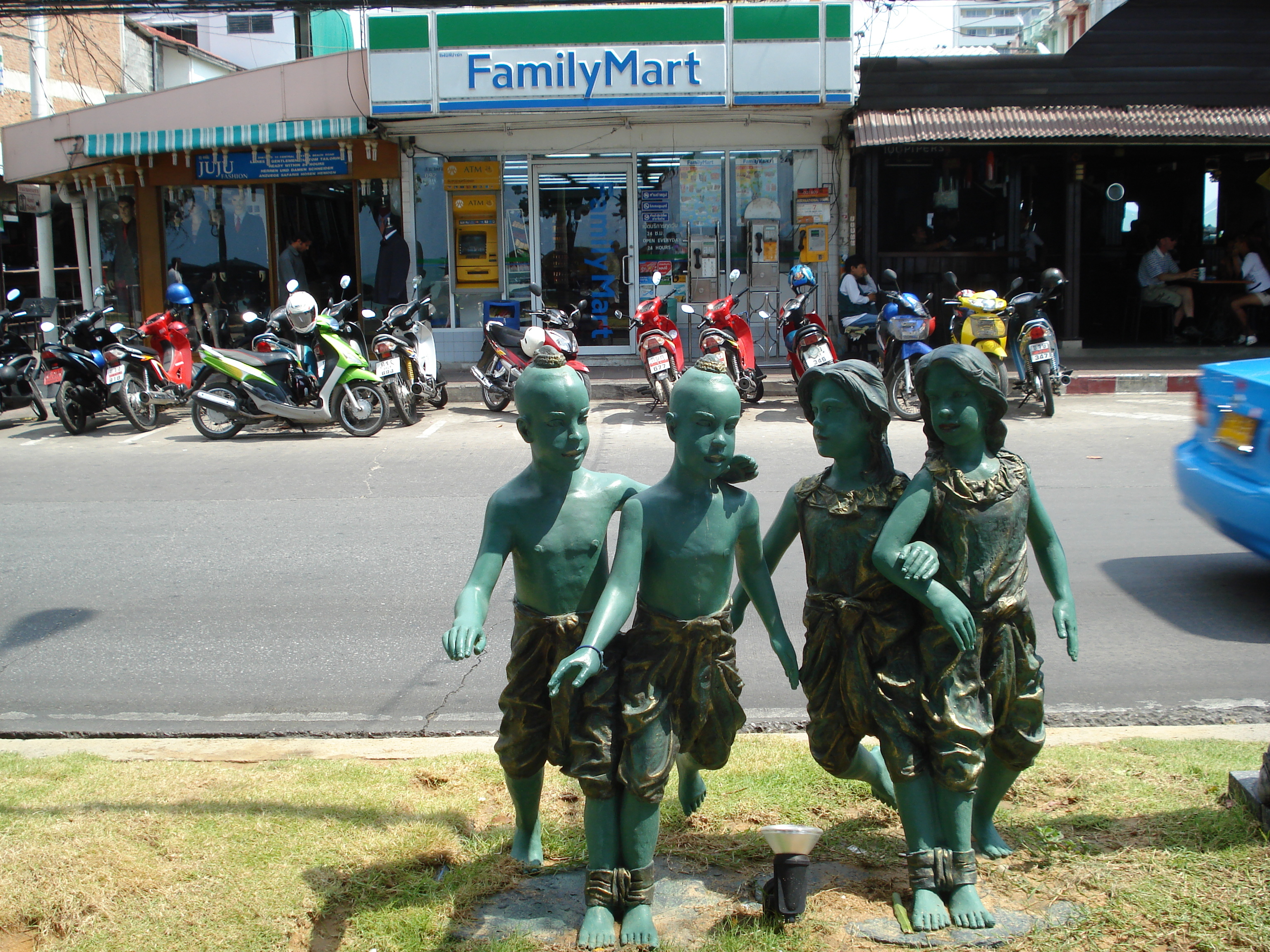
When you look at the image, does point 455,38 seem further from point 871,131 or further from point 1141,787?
point 1141,787

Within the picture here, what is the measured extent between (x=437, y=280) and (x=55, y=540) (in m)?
8.52

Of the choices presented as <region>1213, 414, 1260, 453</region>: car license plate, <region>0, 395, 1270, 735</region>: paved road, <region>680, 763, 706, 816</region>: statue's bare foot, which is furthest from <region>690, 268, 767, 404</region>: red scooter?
<region>680, 763, 706, 816</region>: statue's bare foot

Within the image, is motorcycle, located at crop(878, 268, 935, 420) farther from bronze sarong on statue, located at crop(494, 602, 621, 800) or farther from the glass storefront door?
bronze sarong on statue, located at crop(494, 602, 621, 800)

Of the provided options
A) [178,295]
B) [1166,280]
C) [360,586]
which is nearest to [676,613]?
[360,586]

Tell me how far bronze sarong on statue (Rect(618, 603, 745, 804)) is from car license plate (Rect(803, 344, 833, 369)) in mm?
8263

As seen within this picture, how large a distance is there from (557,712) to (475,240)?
12939 millimetres

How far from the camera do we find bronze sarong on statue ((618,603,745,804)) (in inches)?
107

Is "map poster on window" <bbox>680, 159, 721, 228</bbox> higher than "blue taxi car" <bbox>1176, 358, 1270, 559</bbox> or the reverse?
higher

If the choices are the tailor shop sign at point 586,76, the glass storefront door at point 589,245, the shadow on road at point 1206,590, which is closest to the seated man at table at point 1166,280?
the tailor shop sign at point 586,76

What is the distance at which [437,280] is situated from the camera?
15203 mm

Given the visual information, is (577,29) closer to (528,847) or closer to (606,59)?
(606,59)

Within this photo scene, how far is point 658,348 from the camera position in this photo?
11.4m

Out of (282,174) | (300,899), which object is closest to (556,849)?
(300,899)

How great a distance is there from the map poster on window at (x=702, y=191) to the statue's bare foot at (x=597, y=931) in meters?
12.9
